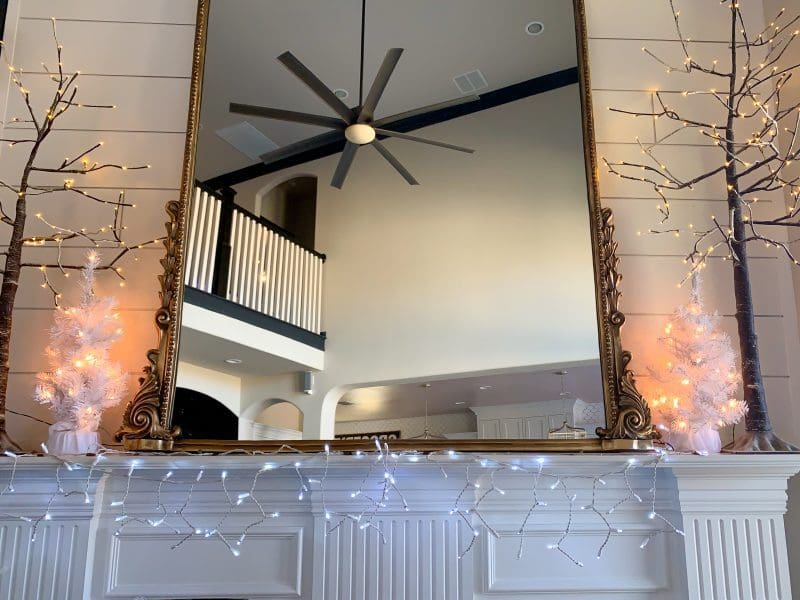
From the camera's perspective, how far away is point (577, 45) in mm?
2293

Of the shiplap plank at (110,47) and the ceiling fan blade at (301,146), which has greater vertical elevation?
the shiplap plank at (110,47)

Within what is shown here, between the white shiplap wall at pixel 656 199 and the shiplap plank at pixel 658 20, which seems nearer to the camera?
the white shiplap wall at pixel 656 199

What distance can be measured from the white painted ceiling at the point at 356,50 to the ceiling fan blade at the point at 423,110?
0.06 feet

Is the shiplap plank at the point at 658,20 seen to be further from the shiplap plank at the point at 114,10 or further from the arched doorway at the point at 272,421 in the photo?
the arched doorway at the point at 272,421

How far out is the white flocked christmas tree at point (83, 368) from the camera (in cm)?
195

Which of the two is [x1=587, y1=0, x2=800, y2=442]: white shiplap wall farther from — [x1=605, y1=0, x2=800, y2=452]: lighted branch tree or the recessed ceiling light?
the recessed ceiling light

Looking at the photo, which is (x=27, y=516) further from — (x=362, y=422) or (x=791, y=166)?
(x=791, y=166)

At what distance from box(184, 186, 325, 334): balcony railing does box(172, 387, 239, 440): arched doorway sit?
0.30 metres

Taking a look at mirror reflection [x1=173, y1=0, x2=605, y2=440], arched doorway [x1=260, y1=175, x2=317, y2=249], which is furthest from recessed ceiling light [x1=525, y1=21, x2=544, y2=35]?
arched doorway [x1=260, y1=175, x2=317, y2=249]

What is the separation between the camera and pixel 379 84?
2197 millimetres

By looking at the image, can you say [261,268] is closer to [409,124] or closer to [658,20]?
[409,124]

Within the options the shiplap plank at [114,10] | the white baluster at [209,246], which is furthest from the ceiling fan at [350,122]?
the shiplap plank at [114,10]

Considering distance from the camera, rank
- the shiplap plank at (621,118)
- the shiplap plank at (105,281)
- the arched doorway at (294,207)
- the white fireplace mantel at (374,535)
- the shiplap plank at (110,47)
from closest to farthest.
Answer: the white fireplace mantel at (374,535) < the arched doorway at (294,207) < the shiplap plank at (105,281) < the shiplap plank at (621,118) < the shiplap plank at (110,47)

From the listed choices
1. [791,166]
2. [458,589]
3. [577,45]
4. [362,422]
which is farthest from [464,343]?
[791,166]
